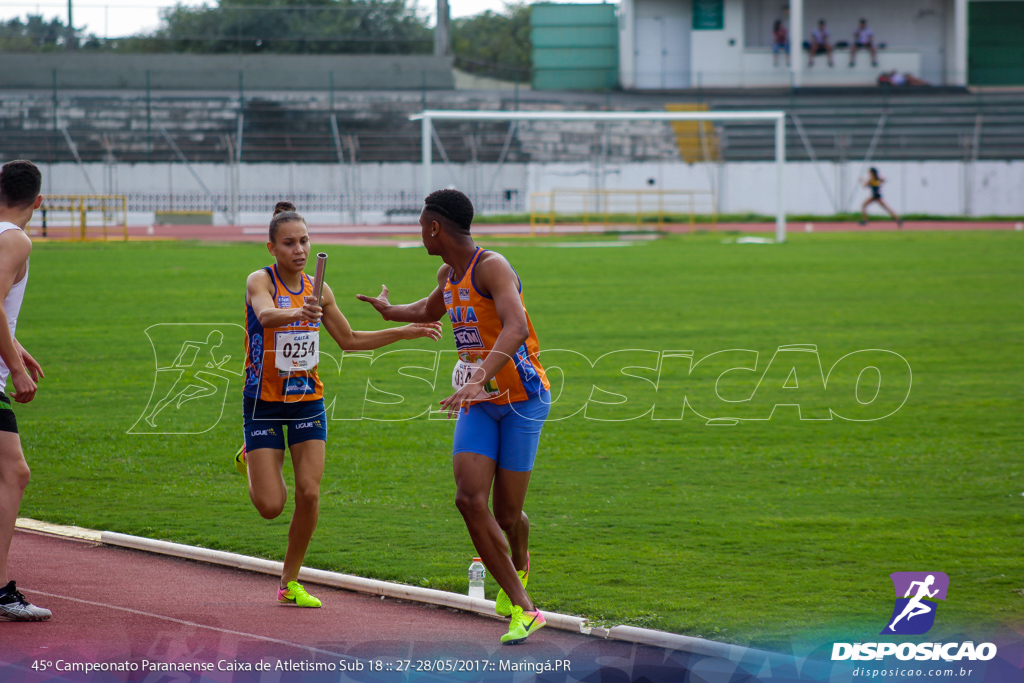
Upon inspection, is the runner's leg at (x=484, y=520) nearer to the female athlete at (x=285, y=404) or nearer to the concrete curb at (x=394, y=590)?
the concrete curb at (x=394, y=590)

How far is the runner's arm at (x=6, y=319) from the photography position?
4.85 metres

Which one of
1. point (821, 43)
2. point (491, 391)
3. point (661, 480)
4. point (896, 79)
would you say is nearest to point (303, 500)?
point (491, 391)

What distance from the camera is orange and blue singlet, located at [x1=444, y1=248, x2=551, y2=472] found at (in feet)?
16.1

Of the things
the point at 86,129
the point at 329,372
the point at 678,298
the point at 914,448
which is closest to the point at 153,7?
the point at 86,129

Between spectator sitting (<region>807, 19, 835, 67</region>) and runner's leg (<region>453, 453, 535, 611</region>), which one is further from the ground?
spectator sitting (<region>807, 19, 835, 67</region>)

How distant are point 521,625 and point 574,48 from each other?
58957 millimetres

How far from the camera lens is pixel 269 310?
5309 millimetres

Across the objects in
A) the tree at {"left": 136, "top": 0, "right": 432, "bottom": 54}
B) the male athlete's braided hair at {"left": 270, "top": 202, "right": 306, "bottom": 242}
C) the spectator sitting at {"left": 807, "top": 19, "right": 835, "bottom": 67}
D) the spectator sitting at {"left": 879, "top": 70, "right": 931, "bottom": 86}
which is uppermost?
the tree at {"left": 136, "top": 0, "right": 432, "bottom": 54}

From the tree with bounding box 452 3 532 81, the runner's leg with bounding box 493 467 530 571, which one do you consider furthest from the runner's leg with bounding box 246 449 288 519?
the tree with bounding box 452 3 532 81

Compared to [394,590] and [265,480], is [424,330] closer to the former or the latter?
[265,480]

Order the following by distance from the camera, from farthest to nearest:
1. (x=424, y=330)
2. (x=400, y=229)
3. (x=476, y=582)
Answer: (x=400, y=229) < (x=424, y=330) < (x=476, y=582)

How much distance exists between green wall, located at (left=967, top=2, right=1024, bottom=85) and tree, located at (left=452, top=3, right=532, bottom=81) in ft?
104

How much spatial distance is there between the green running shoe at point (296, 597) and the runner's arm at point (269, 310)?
1309mm

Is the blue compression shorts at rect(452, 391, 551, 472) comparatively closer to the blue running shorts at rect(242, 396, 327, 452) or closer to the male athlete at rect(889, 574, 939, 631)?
the blue running shorts at rect(242, 396, 327, 452)
